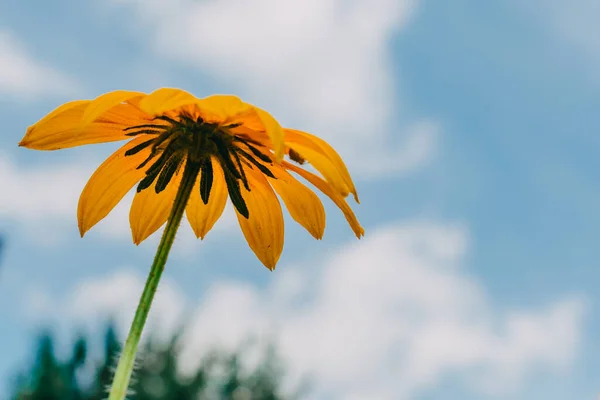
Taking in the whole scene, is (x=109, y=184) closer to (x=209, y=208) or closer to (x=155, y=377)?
(x=209, y=208)

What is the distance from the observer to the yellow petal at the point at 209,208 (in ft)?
7.04

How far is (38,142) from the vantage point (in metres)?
1.79

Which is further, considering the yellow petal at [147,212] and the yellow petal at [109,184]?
the yellow petal at [147,212]

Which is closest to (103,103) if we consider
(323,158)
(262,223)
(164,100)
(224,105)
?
(164,100)

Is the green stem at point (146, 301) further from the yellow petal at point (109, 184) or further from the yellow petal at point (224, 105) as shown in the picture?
the yellow petal at point (109, 184)

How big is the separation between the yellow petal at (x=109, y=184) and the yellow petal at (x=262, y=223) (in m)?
0.31

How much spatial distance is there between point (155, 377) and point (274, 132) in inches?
1021

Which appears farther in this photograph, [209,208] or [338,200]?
[209,208]

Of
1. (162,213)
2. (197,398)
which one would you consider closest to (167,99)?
(162,213)

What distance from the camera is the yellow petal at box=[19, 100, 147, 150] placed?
1.69m

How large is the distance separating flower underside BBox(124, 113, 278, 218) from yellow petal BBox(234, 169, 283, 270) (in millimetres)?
56

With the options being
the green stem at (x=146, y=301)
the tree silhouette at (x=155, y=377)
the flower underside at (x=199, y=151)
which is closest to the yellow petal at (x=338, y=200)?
the flower underside at (x=199, y=151)

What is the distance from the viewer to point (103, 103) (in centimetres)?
160

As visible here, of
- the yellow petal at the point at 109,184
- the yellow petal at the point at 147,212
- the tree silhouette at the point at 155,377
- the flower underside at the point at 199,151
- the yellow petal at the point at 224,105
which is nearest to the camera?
the yellow petal at the point at 224,105
